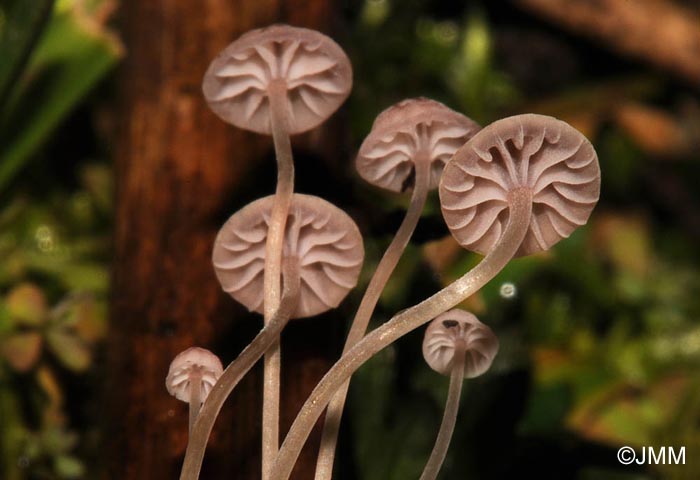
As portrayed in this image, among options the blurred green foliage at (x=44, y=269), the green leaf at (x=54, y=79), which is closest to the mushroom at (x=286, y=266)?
the blurred green foliage at (x=44, y=269)

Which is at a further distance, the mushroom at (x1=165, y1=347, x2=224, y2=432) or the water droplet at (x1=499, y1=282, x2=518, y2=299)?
the water droplet at (x1=499, y1=282, x2=518, y2=299)

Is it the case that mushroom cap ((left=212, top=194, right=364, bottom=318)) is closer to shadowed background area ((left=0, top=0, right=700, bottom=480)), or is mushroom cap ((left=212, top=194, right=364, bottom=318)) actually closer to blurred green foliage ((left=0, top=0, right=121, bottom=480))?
shadowed background area ((left=0, top=0, right=700, bottom=480))

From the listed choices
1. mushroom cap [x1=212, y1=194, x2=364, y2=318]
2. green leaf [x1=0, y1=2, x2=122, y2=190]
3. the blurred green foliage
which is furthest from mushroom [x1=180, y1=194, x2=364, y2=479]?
green leaf [x1=0, y1=2, x2=122, y2=190]

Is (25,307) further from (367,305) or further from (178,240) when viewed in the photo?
(367,305)

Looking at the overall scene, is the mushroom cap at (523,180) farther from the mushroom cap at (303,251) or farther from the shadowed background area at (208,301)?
the shadowed background area at (208,301)

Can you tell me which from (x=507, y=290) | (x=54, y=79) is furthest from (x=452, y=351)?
(x=54, y=79)
